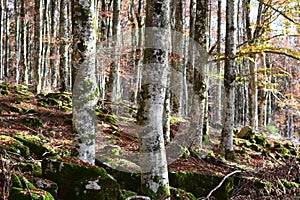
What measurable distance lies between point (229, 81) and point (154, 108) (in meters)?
5.12

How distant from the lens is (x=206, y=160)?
8.98 metres

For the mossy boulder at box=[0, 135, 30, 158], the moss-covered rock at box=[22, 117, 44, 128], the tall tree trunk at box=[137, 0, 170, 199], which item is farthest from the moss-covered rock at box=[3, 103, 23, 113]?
the tall tree trunk at box=[137, 0, 170, 199]

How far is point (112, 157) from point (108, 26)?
608 inches

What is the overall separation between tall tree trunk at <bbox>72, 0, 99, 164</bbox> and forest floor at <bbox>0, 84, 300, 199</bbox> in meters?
0.41

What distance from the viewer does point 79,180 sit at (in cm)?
509

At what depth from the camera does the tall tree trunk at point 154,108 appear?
17.8 ft

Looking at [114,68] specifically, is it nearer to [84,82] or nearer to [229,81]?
[229,81]

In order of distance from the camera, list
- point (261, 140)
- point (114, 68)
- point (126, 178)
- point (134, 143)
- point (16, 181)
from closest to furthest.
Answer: point (16, 181), point (126, 178), point (134, 143), point (114, 68), point (261, 140)

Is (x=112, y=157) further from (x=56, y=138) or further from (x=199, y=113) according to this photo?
(x=199, y=113)

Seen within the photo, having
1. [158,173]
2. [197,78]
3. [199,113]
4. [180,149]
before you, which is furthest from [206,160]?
[158,173]

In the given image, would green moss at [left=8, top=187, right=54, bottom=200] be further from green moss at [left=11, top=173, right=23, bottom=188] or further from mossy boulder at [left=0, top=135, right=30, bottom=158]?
mossy boulder at [left=0, top=135, right=30, bottom=158]

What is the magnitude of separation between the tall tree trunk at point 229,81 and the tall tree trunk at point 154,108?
15.8 ft

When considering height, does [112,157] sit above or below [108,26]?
below

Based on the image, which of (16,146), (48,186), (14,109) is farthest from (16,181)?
(14,109)
